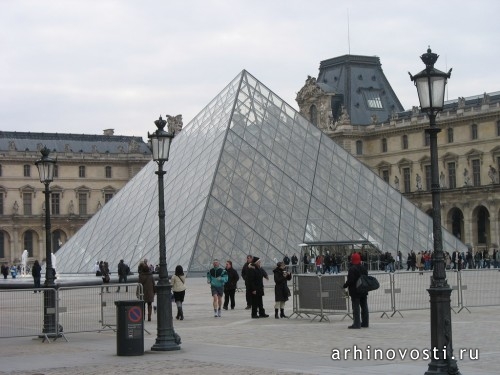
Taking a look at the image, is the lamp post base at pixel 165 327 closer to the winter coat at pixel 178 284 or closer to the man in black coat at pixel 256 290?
the winter coat at pixel 178 284

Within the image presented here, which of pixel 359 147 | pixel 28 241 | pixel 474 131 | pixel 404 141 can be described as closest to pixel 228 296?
pixel 474 131

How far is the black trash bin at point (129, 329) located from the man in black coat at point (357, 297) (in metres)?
3.95

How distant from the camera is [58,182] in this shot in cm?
9006

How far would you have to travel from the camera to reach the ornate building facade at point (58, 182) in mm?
87562

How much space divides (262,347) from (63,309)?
4147 mm

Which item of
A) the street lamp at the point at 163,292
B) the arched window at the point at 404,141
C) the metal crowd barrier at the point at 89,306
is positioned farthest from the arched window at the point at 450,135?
the street lamp at the point at 163,292

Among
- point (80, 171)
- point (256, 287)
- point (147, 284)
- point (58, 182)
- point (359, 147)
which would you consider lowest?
point (256, 287)

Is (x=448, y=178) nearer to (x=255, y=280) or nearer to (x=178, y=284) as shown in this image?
(x=255, y=280)

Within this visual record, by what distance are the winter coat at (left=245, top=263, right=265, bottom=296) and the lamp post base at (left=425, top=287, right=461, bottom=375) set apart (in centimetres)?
933

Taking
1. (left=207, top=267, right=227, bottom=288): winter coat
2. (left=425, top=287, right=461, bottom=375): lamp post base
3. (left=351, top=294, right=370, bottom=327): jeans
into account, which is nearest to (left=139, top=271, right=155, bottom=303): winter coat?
(left=207, top=267, right=227, bottom=288): winter coat

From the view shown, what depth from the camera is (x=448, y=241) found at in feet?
144

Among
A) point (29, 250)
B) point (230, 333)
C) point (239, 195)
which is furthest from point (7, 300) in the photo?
point (29, 250)

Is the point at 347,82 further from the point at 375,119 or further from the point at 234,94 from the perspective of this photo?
the point at 234,94

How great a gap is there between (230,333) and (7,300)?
3972 mm
